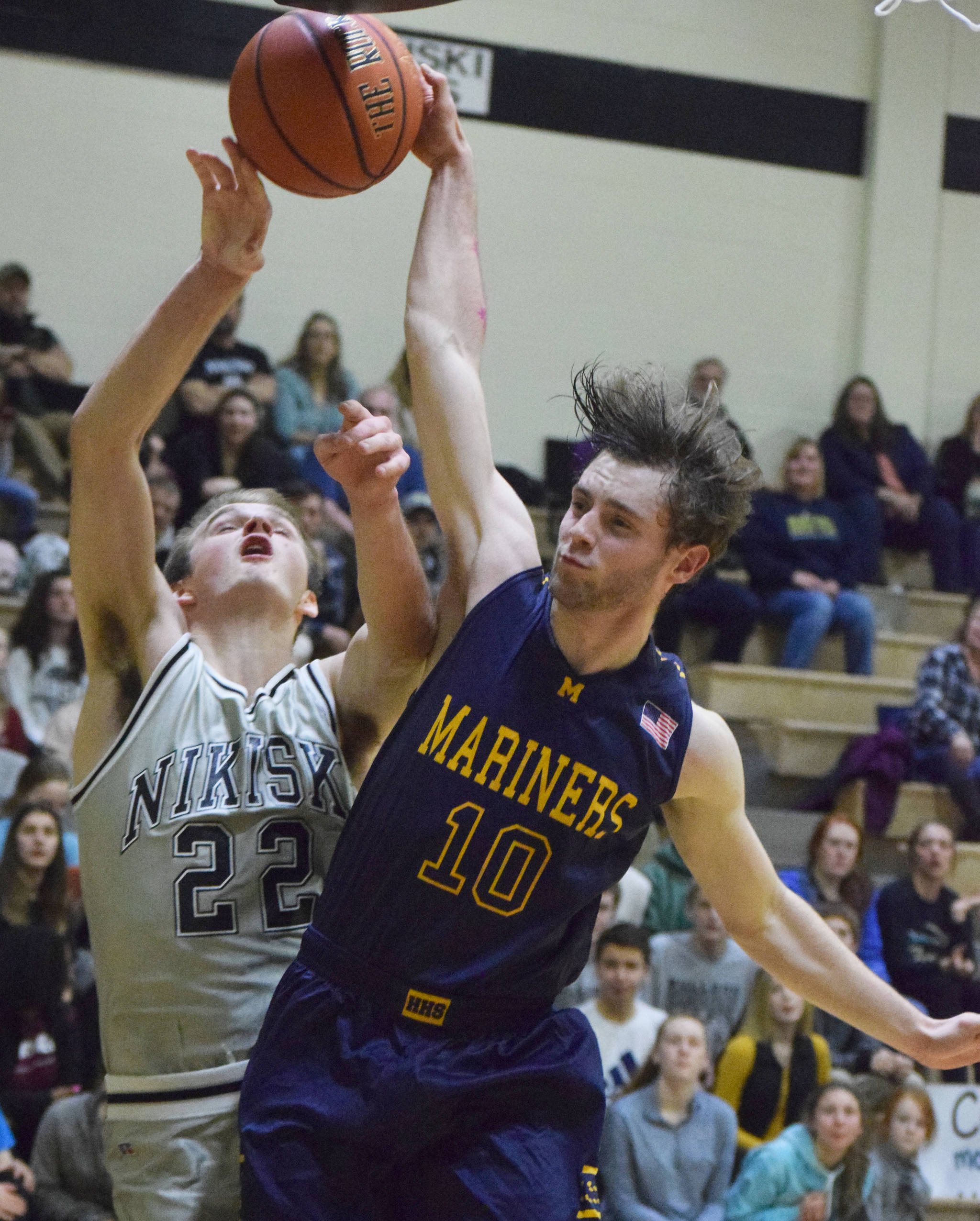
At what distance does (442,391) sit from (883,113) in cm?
987

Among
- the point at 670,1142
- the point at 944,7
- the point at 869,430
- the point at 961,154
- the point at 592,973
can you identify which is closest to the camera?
the point at 944,7

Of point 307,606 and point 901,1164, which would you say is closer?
point 307,606

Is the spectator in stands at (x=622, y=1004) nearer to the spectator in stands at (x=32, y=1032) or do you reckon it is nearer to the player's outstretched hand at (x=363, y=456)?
the spectator in stands at (x=32, y=1032)

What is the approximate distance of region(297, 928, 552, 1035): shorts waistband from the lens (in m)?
2.64

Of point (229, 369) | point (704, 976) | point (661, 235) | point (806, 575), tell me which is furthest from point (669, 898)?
point (661, 235)

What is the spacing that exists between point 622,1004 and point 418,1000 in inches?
152

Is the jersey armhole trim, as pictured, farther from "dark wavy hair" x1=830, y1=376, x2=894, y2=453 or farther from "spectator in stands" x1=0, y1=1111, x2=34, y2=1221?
"dark wavy hair" x1=830, y1=376, x2=894, y2=453

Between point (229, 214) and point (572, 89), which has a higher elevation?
point (572, 89)

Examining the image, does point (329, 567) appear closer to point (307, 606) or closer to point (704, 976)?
point (704, 976)

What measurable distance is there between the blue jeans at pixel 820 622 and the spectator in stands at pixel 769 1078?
339 centimetres

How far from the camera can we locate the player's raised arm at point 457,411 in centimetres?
288

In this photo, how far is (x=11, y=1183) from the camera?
210 inches

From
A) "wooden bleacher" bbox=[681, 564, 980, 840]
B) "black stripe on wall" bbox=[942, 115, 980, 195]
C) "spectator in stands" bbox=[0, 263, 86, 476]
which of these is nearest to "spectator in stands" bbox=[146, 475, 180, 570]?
"spectator in stands" bbox=[0, 263, 86, 476]

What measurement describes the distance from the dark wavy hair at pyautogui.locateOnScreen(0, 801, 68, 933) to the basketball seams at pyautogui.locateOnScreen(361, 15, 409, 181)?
373 cm
